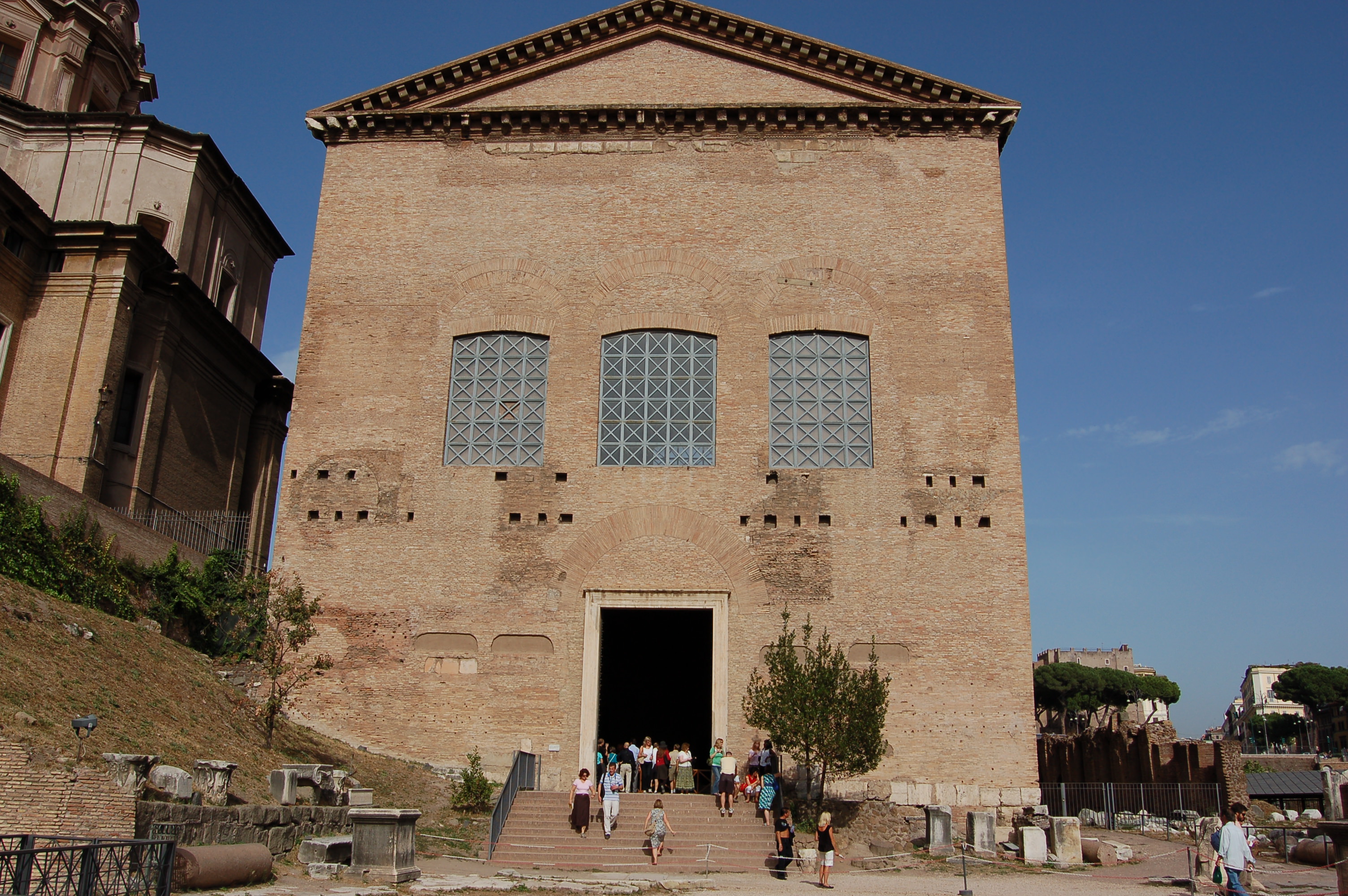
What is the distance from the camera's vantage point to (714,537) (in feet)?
58.2

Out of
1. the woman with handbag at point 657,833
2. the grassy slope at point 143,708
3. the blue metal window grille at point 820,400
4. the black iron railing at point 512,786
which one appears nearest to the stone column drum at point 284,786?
the grassy slope at point 143,708

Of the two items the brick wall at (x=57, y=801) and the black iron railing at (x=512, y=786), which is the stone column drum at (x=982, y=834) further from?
the brick wall at (x=57, y=801)

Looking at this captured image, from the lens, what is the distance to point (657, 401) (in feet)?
61.6

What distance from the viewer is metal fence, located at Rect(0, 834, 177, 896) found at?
755 centimetres

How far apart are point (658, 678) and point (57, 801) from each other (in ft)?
50.8

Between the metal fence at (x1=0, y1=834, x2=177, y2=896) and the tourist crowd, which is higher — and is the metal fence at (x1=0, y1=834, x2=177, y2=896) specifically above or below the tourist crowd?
below

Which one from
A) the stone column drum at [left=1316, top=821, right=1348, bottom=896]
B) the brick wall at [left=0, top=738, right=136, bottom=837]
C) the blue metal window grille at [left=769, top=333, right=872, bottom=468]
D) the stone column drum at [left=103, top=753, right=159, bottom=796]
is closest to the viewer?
the brick wall at [left=0, top=738, right=136, bottom=837]

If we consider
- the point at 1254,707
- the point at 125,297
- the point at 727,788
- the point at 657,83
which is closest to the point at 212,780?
the point at 727,788

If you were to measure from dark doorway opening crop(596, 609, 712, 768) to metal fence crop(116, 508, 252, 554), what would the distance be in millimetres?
8535

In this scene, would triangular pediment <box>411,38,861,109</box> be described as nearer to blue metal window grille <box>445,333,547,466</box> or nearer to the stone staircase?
blue metal window grille <box>445,333,547,466</box>

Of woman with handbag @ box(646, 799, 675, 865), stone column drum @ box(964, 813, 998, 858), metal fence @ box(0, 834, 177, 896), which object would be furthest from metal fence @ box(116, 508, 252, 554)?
stone column drum @ box(964, 813, 998, 858)

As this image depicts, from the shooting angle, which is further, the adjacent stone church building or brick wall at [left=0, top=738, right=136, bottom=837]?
the adjacent stone church building

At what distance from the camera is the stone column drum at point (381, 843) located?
11.3 m

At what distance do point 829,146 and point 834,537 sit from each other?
759 cm
